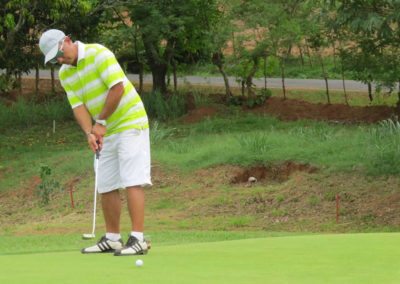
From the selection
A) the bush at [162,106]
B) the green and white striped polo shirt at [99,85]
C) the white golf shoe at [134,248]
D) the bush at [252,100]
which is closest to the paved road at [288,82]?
the bush at [252,100]

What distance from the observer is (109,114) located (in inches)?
295

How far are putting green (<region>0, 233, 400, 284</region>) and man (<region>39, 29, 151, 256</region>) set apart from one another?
1.68ft

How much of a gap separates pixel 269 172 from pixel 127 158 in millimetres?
8784

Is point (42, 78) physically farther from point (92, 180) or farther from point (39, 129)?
point (92, 180)

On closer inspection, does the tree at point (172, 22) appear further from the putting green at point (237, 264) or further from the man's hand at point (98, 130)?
the putting green at point (237, 264)

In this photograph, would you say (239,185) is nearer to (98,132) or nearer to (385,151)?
(385,151)

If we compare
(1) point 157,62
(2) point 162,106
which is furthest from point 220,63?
(2) point 162,106

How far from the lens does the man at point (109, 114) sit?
744 centimetres

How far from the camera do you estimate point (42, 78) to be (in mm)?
31094

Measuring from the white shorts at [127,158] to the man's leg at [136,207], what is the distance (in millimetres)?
59

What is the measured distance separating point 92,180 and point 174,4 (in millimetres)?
6829


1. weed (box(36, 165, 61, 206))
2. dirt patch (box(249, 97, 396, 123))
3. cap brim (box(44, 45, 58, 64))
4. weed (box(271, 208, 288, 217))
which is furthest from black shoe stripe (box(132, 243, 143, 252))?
dirt patch (box(249, 97, 396, 123))

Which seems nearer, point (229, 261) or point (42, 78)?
point (229, 261)

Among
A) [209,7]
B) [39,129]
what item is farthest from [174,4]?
[39,129]
